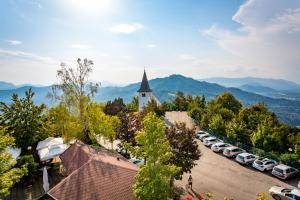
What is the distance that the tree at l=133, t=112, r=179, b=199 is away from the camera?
14.8m

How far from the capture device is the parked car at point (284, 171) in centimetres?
2567

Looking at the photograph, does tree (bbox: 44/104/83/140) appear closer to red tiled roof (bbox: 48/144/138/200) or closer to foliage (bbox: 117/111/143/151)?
foliage (bbox: 117/111/143/151)

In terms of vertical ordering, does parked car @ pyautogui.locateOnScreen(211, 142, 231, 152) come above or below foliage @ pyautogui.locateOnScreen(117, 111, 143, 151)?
below

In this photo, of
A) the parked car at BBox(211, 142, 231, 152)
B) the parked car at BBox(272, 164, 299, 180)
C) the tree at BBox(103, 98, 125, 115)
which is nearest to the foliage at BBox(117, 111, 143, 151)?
the parked car at BBox(211, 142, 231, 152)

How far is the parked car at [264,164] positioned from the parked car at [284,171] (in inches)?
51.0

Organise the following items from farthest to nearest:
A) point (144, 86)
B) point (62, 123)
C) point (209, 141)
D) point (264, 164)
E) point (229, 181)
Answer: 1. point (144, 86)
2. point (209, 141)
3. point (62, 123)
4. point (264, 164)
5. point (229, 181)

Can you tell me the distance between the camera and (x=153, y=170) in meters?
15.1

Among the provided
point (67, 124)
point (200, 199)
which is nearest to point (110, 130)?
point (67, 124)

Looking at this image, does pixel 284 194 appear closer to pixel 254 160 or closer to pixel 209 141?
pixel 254 160

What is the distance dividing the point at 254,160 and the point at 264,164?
6.36 ft

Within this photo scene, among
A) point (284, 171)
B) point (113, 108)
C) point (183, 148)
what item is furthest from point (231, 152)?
point (113, 108)

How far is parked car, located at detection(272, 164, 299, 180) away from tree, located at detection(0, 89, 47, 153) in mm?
27886

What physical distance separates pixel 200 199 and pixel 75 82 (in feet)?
76.5

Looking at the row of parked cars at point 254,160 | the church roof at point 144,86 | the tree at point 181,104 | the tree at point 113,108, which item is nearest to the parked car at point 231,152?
the row of parked cars at point 254,160
